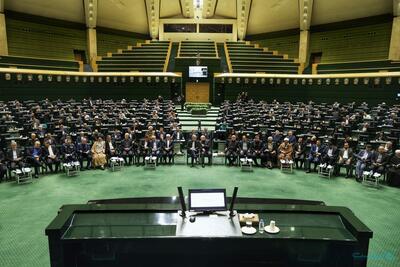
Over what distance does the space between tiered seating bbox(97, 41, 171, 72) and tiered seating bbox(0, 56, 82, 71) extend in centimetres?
264

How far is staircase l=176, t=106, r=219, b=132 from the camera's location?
54.2 feet

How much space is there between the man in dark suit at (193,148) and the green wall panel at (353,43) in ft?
60.9

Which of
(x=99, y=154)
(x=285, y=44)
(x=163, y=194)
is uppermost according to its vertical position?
(x=285, y=44)

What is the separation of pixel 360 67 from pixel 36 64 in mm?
21731

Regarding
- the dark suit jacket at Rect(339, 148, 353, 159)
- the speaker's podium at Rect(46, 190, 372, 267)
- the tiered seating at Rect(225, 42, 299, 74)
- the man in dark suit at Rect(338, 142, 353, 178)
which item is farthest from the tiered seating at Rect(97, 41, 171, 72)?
the speaker's podium at Rect(46, 190, 372, 267)

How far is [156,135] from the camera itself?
12742mm

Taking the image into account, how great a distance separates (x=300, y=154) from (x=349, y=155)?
162 centimetres

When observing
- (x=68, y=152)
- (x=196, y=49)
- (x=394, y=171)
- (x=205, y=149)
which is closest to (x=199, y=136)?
(x=205, y=149)

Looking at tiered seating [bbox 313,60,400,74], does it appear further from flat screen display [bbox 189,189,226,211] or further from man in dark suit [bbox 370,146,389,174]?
flat screen display [bbox 189,189,226,211]

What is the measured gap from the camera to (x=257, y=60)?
88.4ft

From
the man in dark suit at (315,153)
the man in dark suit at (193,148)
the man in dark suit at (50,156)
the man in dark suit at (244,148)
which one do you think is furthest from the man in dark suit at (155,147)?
the man in dark suit at (315,153)

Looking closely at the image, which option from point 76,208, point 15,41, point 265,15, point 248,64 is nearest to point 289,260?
point 76,208

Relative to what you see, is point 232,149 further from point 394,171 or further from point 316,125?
point 394,171

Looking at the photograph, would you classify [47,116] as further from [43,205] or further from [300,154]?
[300,154]
